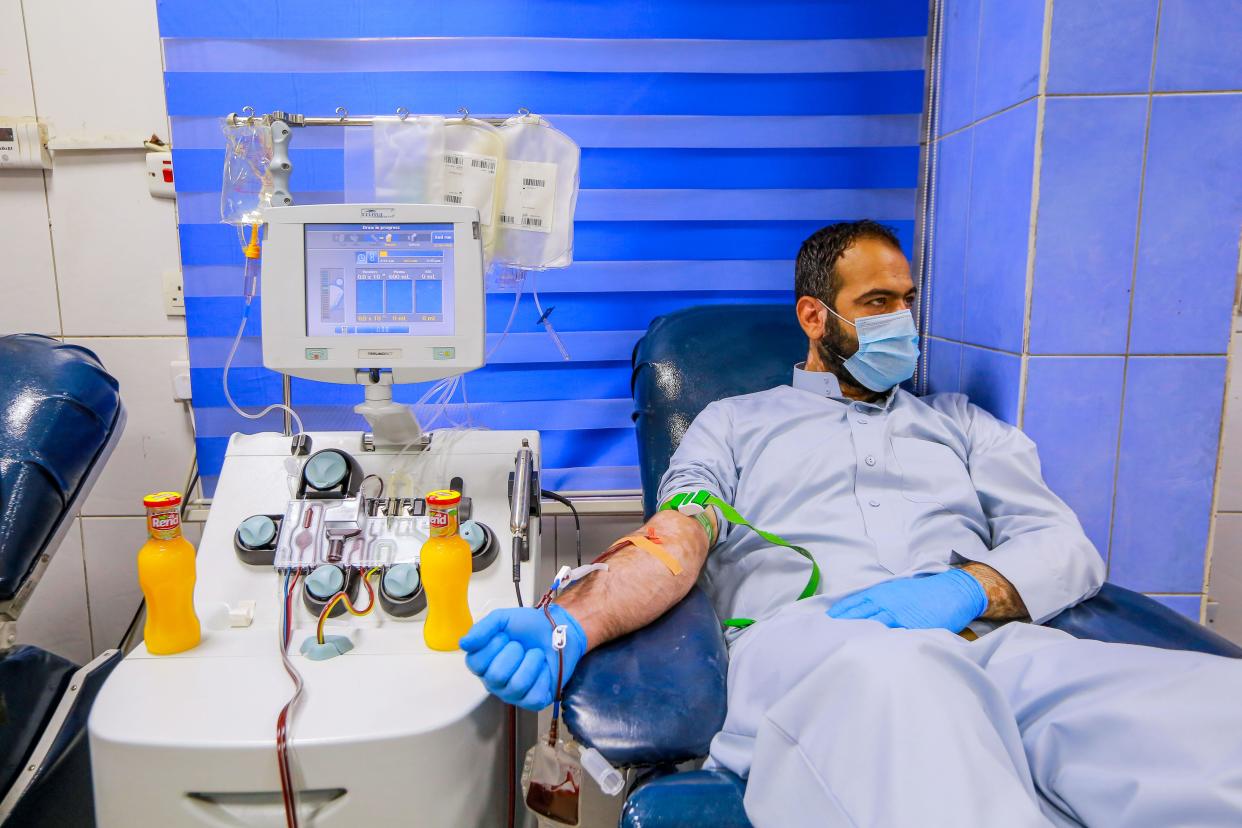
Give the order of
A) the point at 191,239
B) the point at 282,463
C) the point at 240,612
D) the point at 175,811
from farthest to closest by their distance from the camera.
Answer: the point at 191,239, the point at 282,463, the point at 240,612, the point at 175,811

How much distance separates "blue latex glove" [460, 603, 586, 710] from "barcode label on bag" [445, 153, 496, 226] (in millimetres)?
866

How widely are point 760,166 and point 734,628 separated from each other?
1221 mm

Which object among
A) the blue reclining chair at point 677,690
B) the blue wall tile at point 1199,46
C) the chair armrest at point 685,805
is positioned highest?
the blue wall tile at point 1199,46

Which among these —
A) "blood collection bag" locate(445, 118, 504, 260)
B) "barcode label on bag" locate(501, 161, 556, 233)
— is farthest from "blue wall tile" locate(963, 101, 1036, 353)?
"blood collection bag" locate(445, 118, 504, 260)

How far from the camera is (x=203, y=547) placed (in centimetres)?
140

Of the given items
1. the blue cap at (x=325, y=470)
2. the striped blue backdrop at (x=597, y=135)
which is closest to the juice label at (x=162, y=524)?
the blue cap at (x=325, y=470)

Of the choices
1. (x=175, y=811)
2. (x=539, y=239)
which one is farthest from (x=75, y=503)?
(x=539, y=239)

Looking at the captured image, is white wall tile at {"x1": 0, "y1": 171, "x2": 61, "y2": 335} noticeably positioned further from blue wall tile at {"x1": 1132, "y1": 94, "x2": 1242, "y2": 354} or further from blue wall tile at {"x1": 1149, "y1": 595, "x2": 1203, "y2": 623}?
blue wall tile at {"x1": 1149, "y1": 595, "x2": 1203, "y2": 623}

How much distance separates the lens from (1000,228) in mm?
1571

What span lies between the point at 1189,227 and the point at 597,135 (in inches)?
51.1

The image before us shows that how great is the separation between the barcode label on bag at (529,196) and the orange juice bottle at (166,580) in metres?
0.84

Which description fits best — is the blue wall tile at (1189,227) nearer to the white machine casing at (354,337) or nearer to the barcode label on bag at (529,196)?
the barcode label on bag at (529,196)

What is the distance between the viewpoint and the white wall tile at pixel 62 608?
2074mm

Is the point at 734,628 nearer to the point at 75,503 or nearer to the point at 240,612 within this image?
the point at 240,612
